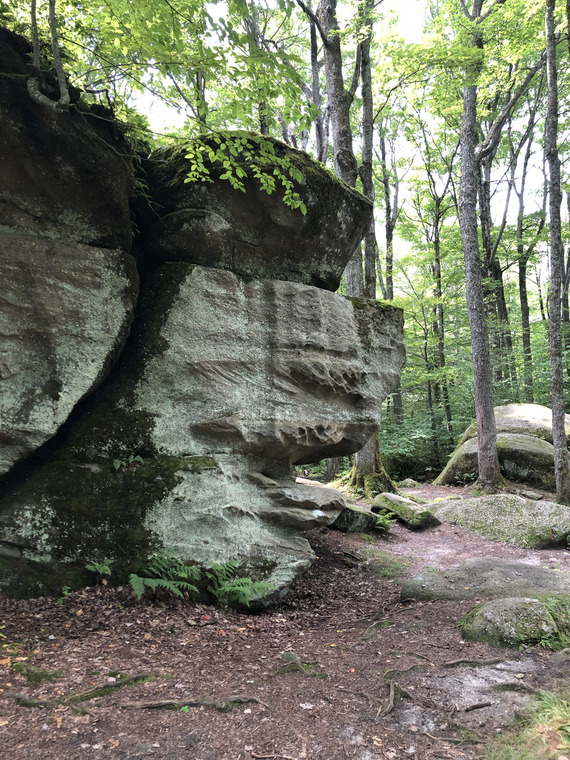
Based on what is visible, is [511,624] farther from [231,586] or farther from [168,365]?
[168,365]

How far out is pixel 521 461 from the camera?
1275 cm

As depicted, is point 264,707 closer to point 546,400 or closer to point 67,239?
point 67,239

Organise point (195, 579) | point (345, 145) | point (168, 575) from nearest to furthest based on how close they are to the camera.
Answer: point (168, 575) → point (195, 579) → point (345, 145)

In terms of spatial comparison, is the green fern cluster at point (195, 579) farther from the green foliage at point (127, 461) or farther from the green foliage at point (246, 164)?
the green foliage at point (246, 164)

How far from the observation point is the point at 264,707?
333cm

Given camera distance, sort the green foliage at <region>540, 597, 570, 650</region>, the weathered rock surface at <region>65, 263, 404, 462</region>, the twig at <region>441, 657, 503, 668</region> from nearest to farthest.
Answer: the twig at <region>441, 657, 503, 668</region>
the green foliage at <region>540, 597, 570, 650</region>
the weathered rock surface at <region>65, 263, 404, 462</region>

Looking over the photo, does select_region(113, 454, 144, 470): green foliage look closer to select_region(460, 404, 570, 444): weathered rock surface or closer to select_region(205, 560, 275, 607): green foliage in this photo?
select_region(205, 560, 275, 607): green foliage

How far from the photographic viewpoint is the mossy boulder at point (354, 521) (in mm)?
9148

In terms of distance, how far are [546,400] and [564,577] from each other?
14.5 m

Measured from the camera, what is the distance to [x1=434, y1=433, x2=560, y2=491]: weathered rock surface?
488 inches

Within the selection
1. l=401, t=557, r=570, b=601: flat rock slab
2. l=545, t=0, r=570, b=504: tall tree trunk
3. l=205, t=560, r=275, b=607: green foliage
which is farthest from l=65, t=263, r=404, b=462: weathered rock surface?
l=545, t=0, r=570, b=504: tall tree trunk

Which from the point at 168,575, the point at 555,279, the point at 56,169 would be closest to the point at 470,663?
the point at 168,575

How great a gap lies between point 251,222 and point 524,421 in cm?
1249

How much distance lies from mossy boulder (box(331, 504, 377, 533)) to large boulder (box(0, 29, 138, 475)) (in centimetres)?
583
